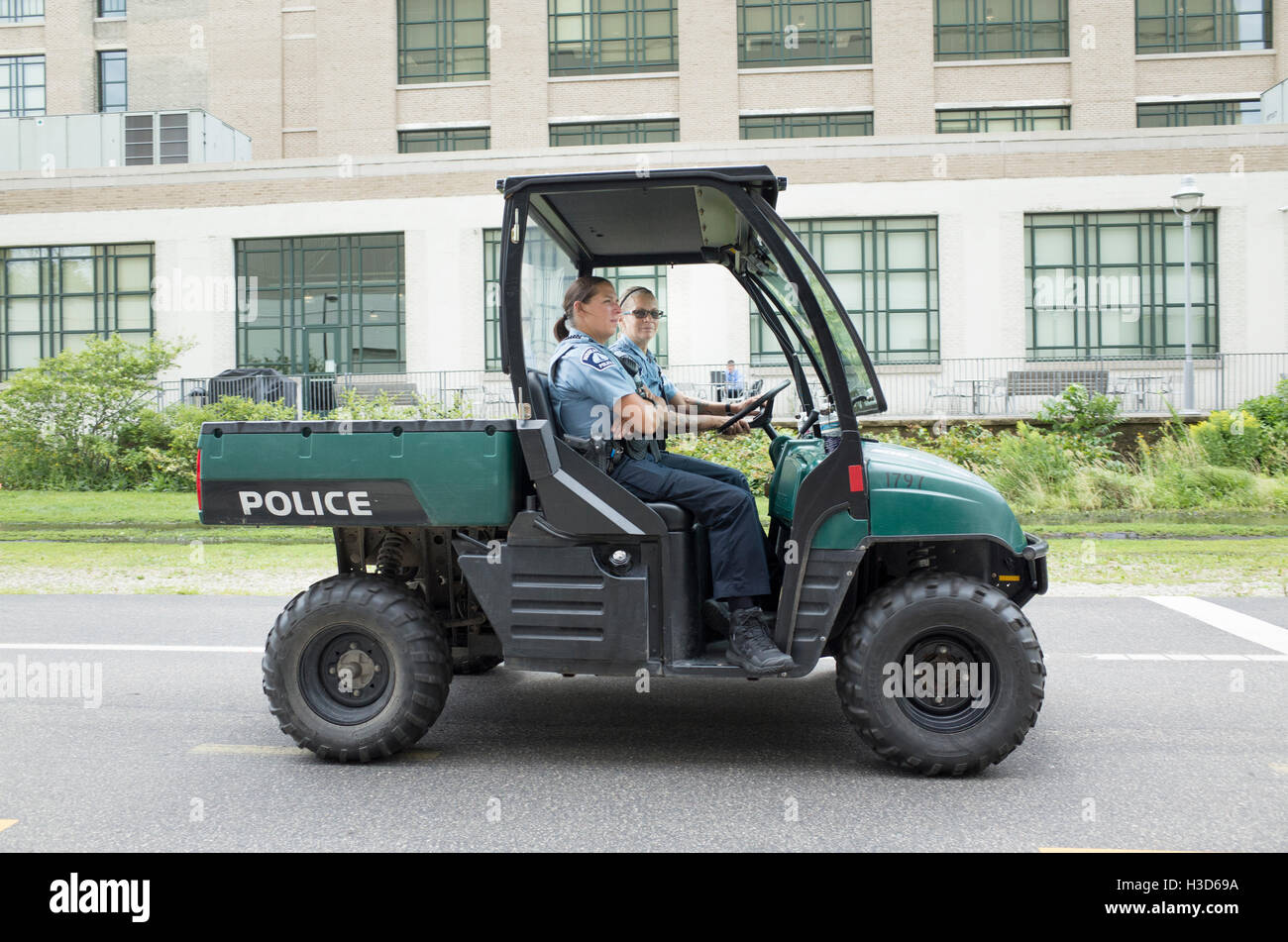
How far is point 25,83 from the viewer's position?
4056 centimetres

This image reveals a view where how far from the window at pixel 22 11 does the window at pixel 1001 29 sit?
3273 centimetres

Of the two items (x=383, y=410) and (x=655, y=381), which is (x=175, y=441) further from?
(x=655, y=381)

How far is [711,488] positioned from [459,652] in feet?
5.54

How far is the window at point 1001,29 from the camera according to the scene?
33969 mm

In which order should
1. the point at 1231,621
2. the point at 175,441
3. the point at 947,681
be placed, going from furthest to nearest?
the point at 175,441 → the point at 1231,621 → the point at 947,681

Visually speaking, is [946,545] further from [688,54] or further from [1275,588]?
[688,54]

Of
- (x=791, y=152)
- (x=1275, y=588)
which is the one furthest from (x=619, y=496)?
(x=791, y=152)

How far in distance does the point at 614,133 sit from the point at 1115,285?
16.0 metres

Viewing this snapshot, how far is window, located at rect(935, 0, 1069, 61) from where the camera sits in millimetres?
33969

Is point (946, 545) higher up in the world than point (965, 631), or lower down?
higher up

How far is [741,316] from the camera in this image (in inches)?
1075

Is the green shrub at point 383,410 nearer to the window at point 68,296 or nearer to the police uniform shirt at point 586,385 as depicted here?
the window at point 68,296

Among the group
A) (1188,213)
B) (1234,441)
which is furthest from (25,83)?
(1234,441)

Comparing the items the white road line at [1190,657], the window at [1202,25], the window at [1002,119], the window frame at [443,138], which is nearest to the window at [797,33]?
the window at [1002,119]
